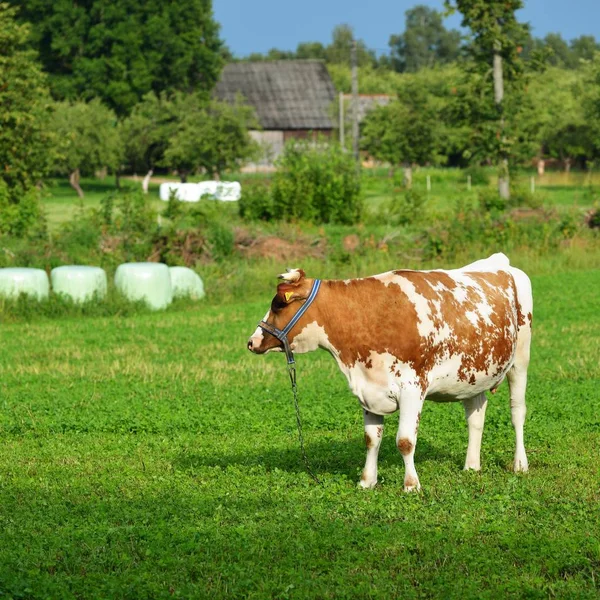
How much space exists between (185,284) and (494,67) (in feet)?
78.6

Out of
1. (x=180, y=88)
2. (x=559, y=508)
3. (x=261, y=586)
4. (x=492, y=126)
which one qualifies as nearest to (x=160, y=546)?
(x=261, y=586)

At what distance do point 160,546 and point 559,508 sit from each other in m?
3.23

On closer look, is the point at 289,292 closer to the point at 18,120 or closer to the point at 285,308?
the point at 285,308

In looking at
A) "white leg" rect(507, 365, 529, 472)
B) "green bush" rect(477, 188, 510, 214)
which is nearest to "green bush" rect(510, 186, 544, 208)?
"green bush" rect(477, 188, 510, 214)

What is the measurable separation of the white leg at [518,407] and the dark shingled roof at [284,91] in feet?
264

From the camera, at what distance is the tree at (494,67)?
4503 cm

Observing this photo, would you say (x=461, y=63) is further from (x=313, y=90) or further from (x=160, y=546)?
(x=313, y=90)

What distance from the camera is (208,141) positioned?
67000mm

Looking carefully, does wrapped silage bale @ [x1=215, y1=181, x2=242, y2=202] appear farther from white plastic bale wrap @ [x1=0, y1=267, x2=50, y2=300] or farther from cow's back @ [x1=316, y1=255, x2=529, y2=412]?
cow's back @ [x1=316, y1=255, x2=529, y2=412]

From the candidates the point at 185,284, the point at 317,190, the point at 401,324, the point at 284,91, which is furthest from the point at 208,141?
the point at 401,324

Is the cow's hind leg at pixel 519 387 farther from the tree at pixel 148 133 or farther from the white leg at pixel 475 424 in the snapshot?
the tree at pixel 148 133

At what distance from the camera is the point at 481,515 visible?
9.06m

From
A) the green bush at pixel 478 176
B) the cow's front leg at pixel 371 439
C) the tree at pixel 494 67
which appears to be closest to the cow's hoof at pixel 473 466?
the cow's front leg at pixel 371 439

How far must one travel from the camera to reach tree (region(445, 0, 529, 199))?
45031 mm
